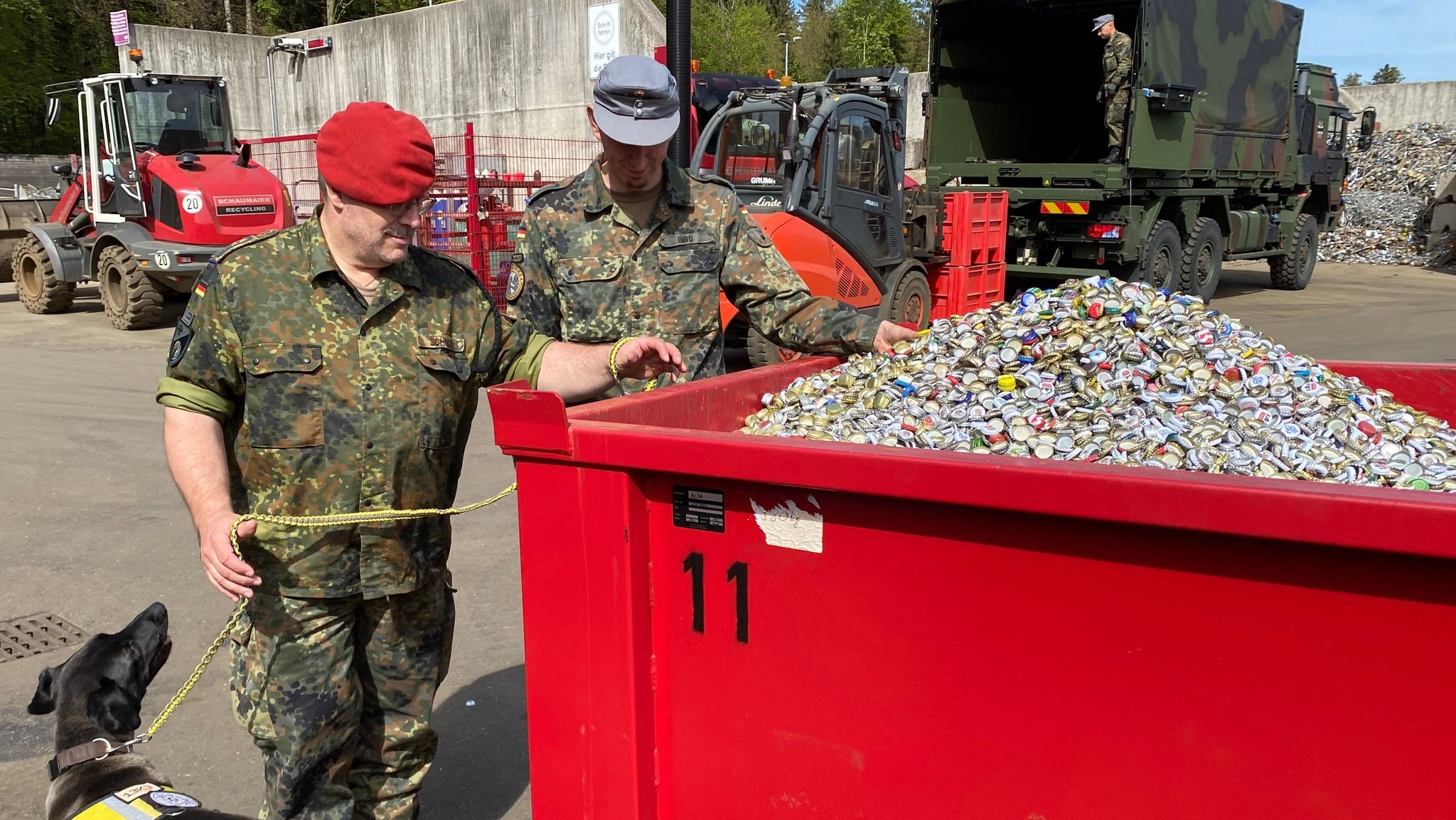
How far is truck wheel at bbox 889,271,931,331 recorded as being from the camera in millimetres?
9461

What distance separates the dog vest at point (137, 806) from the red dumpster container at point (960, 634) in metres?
0.72

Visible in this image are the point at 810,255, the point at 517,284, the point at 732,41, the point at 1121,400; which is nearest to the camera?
the point at 1121,400

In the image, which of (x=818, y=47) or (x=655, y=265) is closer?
(x=655, y=265)

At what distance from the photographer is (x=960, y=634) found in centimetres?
161

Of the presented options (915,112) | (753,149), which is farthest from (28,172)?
(915,112)

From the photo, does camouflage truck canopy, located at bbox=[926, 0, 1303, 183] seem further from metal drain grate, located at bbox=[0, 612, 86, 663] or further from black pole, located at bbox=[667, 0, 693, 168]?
metal drain grate, located at bbox=[0, 612, 86, 663]

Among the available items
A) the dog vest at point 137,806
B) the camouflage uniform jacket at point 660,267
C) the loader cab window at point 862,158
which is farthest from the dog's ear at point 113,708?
the loader cab window at point 862,158

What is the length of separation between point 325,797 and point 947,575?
1.56 meters

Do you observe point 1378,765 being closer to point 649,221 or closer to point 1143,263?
point 649,221

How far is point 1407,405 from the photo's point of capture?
9.03ft

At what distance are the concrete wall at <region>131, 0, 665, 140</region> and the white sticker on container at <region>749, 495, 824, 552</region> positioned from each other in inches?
736

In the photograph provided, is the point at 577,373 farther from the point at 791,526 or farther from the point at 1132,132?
the point at 1132,132

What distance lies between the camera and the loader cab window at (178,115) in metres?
12.4

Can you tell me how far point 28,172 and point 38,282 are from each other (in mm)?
6112
